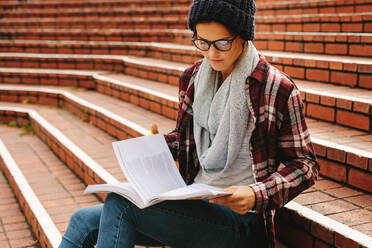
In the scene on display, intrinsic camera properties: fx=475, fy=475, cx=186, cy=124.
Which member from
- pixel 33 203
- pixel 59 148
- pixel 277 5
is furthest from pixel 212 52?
pixel 277 5

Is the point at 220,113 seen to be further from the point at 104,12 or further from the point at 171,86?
the point at 104,12

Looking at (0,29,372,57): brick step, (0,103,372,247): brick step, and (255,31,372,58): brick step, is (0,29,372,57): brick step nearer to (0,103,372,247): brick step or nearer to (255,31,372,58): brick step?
(255,31,372,58): brick step

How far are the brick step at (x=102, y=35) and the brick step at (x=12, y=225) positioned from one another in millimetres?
3421

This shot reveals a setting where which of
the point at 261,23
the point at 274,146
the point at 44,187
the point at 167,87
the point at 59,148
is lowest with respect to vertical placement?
the point at 44,187

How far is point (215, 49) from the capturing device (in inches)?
74.5

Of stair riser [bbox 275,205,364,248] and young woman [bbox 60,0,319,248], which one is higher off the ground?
young woman [bbox 60,0,319,248]

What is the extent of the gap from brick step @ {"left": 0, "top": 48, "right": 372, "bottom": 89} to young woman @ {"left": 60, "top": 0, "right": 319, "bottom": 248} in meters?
1.85

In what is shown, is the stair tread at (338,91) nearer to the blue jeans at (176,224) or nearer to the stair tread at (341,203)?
the stair tread at (341,203)

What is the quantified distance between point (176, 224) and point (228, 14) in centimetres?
84

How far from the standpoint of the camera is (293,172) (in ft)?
5.82

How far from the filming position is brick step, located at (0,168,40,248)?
10.9ft

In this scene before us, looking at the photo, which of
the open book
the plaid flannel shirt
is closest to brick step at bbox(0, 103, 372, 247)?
the plaid flannel shirt

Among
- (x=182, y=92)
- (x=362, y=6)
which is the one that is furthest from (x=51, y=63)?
(x=182, y=92)

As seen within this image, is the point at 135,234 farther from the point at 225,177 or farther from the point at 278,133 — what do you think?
the point at 278,133
